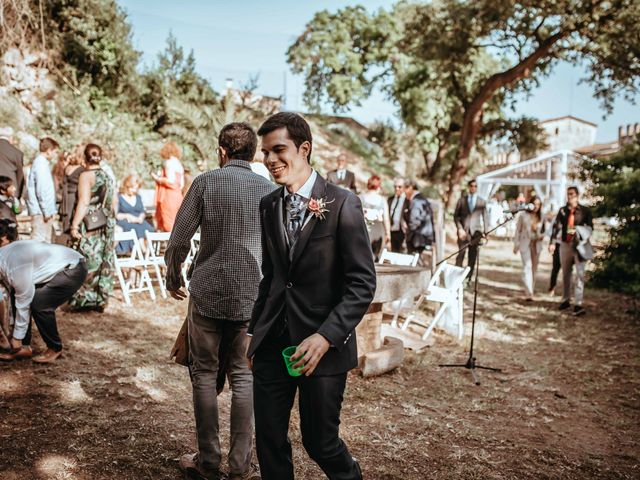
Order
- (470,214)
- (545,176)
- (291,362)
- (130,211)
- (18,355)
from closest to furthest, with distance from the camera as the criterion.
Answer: (291,362), (18,355), (130,211), (470,214), (545,176)

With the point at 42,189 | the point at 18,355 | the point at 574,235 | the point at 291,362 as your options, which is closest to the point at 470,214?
the point at 574,235

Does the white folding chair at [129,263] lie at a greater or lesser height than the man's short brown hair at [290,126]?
lesser

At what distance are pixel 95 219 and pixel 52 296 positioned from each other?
1856mm

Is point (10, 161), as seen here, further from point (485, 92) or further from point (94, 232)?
point (485, 92)

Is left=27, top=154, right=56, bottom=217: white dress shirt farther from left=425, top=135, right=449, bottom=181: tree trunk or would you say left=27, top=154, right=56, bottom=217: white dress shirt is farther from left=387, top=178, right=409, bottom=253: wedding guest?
left=425, top=135, right=449, bottom=181: tree trunk

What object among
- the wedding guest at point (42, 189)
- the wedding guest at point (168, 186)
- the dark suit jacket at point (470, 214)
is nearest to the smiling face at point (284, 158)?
the wedding guest at point (168, 186)

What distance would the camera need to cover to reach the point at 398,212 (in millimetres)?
10312

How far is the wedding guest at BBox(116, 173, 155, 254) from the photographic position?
8.84 metres

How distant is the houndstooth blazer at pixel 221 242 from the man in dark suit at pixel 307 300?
25.9 inches

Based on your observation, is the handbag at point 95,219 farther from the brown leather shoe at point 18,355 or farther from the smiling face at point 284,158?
the smiling face at point 284,158

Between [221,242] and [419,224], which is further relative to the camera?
[419,224]

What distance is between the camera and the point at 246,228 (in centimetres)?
314

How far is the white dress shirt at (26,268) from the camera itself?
15.6ft

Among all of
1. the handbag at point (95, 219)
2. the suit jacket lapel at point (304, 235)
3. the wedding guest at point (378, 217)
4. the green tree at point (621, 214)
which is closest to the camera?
the suit jacket lapel at point (304, 235)
